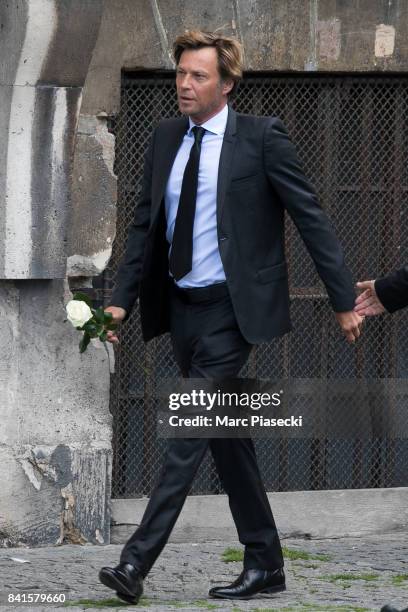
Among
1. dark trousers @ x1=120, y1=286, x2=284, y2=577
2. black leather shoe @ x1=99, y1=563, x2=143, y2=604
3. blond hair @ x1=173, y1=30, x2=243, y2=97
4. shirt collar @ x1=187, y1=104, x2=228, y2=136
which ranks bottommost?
black leather shoe @ x1=99, y1=563, x2=143, y2=604

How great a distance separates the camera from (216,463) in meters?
5.40

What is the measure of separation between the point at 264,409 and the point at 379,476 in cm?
129

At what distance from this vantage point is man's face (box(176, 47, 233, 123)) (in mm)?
5375

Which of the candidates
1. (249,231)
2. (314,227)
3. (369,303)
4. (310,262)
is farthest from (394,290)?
(310,262)

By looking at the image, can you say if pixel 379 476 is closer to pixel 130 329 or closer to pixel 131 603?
pixel 130 329

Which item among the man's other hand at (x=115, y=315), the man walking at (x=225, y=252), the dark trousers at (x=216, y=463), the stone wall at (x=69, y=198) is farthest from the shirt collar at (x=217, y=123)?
the stone wall at (x=69, y=198)

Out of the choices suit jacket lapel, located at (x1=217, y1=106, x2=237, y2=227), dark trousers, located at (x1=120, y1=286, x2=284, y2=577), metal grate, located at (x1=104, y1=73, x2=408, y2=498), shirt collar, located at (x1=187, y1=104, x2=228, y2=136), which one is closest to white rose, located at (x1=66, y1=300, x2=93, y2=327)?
dark trousers, located at (x1=120, y1=286, x2=284, y2=577)

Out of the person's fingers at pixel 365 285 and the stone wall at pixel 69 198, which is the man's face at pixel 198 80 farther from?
the stone wall at pixel 69 198

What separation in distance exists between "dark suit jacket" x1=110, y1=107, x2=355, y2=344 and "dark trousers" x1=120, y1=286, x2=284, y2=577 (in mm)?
87

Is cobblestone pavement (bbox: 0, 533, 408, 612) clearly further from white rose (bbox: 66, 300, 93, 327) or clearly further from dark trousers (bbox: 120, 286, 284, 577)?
white rose (bbox: 66, 300, 93, 327)

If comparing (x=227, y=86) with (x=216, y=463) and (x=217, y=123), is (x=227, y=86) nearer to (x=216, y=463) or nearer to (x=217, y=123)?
(x=217, y=123)

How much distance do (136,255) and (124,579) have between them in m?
1.22

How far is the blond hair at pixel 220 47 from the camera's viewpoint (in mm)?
5379

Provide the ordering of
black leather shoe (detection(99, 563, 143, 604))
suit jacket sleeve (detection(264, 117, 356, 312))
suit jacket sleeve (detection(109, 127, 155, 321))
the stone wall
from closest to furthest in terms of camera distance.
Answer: black leather shoe (detection(99, 563, 143, 604)) → suit jacket sleeve (detection(264, 117, 356, 312)) → suit jacket sleeve (detection(109, 127, 155, 321)) → the stone wall
